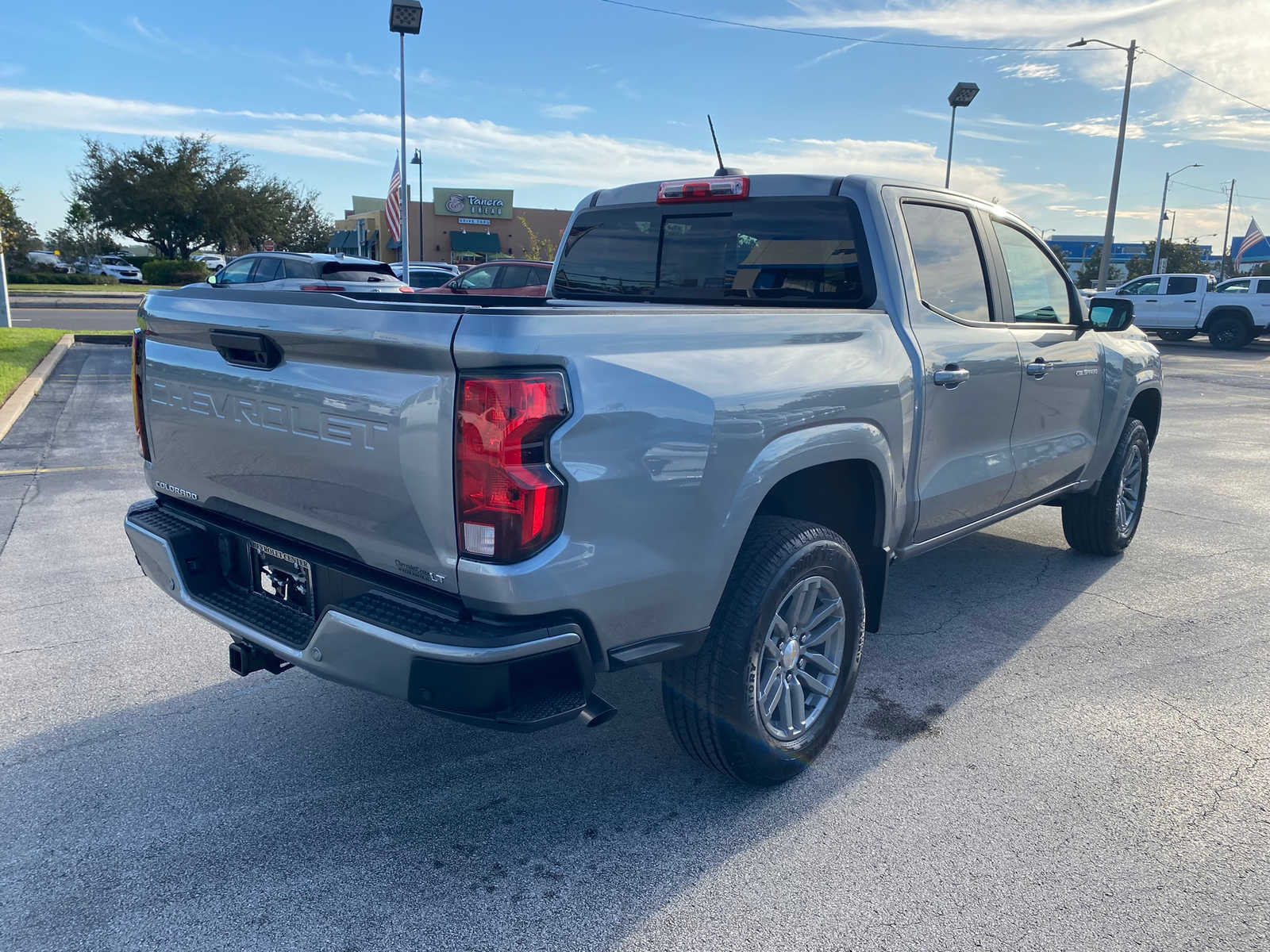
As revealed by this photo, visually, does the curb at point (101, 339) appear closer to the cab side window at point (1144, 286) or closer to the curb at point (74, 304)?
the curb at point (74, 304)

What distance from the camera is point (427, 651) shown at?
7.40 feet

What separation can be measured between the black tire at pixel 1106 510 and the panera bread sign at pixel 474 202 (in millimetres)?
56695

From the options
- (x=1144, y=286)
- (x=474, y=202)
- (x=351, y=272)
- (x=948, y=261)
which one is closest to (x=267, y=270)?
(x=351, y=272)

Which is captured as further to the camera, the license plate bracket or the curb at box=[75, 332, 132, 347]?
the curb at box=[75, 332, 132, 347]

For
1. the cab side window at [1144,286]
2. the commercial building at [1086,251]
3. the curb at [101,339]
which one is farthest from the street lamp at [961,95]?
the commercial building at [1086,251]

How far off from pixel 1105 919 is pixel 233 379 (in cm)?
284

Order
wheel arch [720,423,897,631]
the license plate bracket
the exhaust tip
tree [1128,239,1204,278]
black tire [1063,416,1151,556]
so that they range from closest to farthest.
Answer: the exhaust tip → the license plate bracket → wheel arch [720,423,897,631] → black tire [1063,416,1151,556] → tree [1128,239,1204,278]

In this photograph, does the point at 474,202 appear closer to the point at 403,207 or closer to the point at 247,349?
the point at 403,207

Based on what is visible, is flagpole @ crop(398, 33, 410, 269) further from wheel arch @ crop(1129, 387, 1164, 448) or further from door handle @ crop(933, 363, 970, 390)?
door handle @ crop(933, 363, 970, 390)

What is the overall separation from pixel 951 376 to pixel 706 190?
4.14ft

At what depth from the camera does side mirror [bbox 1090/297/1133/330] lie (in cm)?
493

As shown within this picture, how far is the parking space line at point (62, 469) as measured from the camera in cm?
722

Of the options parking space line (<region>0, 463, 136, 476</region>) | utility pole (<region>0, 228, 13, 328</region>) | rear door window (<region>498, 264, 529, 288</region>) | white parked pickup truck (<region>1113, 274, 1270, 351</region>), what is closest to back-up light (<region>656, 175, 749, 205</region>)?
parking space line (<region>0, 463, 136, 476</region>)

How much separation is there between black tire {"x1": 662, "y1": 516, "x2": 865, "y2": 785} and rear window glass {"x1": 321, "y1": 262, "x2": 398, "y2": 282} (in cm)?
1430
